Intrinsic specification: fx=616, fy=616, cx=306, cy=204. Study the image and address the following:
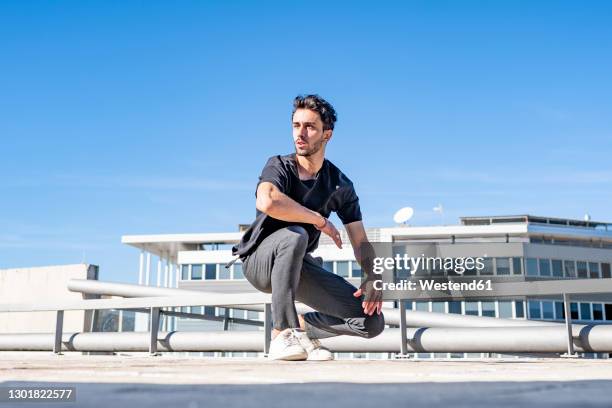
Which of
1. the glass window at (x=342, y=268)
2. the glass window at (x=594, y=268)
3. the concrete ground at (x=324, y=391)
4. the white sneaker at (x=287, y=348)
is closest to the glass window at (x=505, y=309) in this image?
the glass window at (x=594, y=268)

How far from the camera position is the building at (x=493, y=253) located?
1383 inches

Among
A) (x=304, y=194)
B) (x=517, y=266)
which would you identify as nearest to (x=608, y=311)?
(x=517, y=266)

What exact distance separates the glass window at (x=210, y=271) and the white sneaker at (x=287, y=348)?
37.2m

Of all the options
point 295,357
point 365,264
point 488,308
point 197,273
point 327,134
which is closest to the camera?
point 295,357

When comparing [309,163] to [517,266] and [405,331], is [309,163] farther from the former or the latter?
[517,266]

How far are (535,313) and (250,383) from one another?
34899 millimetres

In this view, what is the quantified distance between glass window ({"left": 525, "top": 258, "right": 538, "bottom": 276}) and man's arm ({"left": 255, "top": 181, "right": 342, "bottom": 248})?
117 ft

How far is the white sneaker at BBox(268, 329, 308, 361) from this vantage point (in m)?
2.94

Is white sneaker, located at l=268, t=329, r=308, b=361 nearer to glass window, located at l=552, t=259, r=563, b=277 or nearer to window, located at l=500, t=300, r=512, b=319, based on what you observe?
window, located at l=500, t=300, r=512, b=319

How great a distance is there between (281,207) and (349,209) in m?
0.75

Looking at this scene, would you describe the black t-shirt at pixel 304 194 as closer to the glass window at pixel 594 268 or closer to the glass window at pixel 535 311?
the glass window at pixel 535 311

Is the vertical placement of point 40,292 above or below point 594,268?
below

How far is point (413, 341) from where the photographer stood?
14.4ft

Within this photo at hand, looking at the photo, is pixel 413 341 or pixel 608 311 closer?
pixel 413 341
